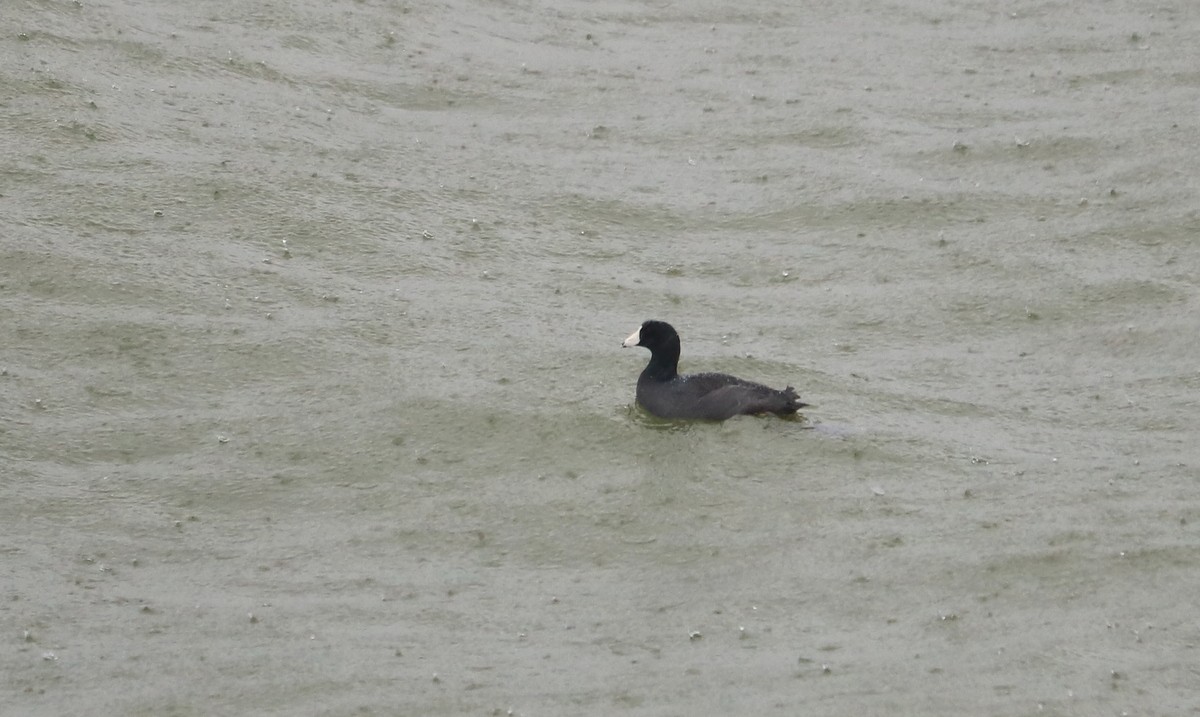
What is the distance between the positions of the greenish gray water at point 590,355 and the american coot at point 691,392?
11 cm

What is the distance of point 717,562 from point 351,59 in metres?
5.76

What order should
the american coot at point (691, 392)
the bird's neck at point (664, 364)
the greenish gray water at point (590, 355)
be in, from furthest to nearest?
the bird's neck at point (664, 364)
the american coot at point (691, 392)
the greenish gray water at point (590, 355)

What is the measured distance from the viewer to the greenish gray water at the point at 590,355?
21.0 ft

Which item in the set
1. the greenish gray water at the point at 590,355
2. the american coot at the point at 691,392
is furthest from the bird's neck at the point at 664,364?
the greenish gray water at the point at 590,355

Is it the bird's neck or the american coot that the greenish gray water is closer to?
the american coot

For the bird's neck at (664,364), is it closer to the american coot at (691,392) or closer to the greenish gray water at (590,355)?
the american coot at (691,392)

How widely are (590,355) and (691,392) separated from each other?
2.56 feet

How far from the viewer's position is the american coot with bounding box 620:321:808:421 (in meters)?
7.94

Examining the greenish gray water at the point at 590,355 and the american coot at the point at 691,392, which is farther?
the american coot at the point at 691,392

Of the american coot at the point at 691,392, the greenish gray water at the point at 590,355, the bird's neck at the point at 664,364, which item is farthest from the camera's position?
the bird's neck at the point at 664,364

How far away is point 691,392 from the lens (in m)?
8.12

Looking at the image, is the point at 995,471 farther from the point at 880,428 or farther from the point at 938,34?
the point at 938,34

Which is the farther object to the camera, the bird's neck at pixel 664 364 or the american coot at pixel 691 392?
the bird's neck at pixel 664 364

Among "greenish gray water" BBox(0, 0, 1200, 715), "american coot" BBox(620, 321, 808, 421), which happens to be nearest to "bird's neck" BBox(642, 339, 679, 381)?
"american coot" BBox(620, 321, 808, 421)
